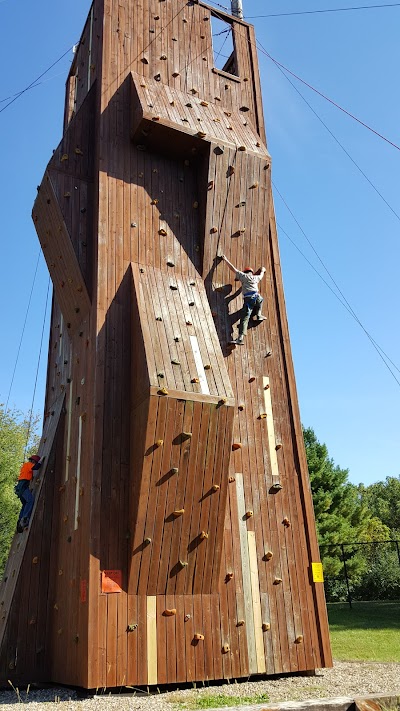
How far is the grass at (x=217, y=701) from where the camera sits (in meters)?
5.95

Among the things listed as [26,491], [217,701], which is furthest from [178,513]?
[26,491]

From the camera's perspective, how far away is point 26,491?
9.30m

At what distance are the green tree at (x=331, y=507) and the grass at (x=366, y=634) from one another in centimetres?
1166

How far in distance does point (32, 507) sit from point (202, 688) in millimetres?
3692

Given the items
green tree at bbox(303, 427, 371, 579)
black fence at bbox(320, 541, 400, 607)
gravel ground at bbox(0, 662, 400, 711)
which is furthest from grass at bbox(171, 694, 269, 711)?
green tree at bbox(303, 427, 371, 579)

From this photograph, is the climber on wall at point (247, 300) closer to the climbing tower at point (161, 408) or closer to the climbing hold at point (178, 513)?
the climbing tower at point (161, 408)

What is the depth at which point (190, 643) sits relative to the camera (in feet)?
24.6

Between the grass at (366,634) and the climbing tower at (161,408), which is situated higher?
the climbing tower at (161,408)

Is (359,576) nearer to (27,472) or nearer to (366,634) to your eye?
(366,634)

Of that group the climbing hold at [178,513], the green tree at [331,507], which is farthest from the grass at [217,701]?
the green tree at [331,507]

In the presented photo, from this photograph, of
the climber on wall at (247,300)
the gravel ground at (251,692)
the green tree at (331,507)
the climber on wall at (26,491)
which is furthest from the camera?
the green tree at (331,507)

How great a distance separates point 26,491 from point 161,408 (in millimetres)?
3254

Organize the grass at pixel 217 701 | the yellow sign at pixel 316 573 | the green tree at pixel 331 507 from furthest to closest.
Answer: the green tree at pixel 331 507, the yellow sign at pixel 316 573, the grass at pixel 217 701

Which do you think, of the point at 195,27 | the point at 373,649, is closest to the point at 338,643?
the point at 373,649
